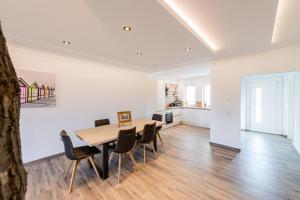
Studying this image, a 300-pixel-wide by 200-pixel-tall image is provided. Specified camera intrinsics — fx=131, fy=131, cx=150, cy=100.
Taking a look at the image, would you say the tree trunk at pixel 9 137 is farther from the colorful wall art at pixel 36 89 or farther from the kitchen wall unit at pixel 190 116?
the kitchen wall unit at pixel 190 116

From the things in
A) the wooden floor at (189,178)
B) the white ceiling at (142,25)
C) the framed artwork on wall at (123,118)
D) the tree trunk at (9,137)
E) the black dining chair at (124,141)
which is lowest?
the wooden floor at (189,178)

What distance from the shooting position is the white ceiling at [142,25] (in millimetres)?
1457

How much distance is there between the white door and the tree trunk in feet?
19.9

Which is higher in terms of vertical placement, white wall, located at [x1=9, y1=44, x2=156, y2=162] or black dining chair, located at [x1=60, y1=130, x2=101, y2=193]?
white wall, located at [x1=9, y1=44, x2=156, y2=162]

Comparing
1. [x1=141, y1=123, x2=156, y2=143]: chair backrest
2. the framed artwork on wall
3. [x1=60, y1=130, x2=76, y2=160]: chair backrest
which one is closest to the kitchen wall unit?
the framed artwork on wall

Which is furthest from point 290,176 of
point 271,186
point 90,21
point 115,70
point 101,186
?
point 115,70

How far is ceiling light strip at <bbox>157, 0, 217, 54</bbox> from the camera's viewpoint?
1.48 meters

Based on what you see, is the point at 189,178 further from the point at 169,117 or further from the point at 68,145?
the point at 169,117

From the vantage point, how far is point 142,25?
1.78 m

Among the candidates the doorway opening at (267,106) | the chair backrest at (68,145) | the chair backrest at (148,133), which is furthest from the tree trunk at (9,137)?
the doorway opening at (267,106)

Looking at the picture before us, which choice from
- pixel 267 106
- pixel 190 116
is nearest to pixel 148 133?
pixel 190 116

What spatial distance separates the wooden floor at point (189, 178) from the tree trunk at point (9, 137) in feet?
5.92

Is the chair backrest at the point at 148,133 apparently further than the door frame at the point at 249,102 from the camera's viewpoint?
No

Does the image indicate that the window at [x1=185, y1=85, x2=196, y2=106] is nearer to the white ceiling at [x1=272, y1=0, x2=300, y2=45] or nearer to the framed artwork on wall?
the white ceiling at [x1=272, y1=0, x2=300, y2=45]
